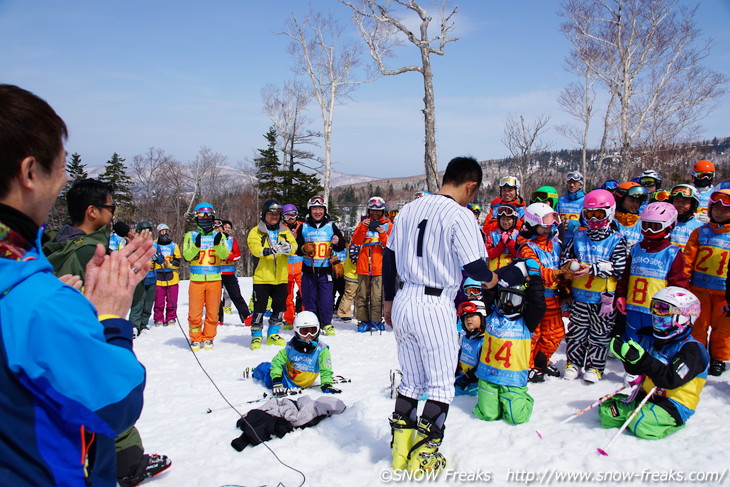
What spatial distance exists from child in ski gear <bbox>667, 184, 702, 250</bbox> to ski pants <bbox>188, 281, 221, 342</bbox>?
271 inches

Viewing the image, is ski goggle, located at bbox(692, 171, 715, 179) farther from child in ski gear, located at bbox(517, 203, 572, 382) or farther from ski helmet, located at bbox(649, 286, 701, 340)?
ski helmet, located at bbox(649, 286, 701, 340)

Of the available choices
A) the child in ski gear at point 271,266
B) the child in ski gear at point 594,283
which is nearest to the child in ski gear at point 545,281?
the child in ski gear at point 594,283

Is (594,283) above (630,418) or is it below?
above

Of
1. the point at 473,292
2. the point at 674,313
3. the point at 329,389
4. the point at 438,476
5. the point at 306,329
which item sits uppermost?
the point at 674,313

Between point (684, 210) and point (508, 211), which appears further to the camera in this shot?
point (508, 211)

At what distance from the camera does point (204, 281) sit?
7.14 metres

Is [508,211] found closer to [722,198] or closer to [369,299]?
[722,198]

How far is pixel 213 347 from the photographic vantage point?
7176 millimetres

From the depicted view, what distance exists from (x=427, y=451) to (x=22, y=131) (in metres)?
3.00

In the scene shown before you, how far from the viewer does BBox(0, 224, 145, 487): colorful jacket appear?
103cm

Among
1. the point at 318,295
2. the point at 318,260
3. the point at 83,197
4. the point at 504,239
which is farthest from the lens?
the point at 318,295

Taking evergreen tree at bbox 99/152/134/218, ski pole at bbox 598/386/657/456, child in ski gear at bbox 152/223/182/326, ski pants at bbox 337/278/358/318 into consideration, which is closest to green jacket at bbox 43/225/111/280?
ski pole at bbox 598/386/657/456

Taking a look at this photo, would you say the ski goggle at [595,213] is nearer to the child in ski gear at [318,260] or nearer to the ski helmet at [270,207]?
the child in ski gear at [318,260]

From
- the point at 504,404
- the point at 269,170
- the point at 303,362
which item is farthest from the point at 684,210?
the point at 269,170
